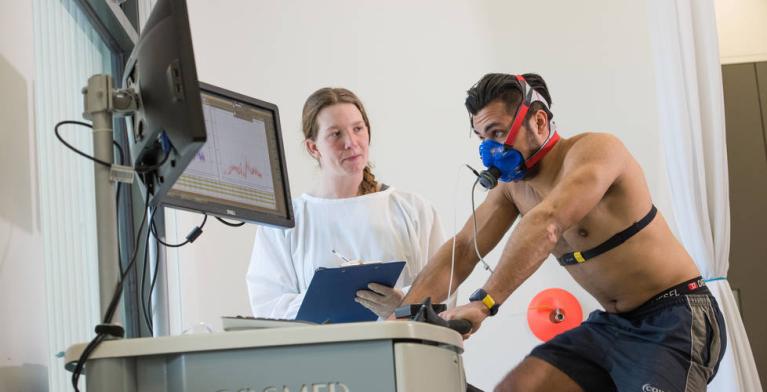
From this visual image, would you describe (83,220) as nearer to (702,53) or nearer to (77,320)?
(77,320)

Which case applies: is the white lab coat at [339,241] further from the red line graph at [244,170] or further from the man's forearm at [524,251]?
the red line graph at [244,170]

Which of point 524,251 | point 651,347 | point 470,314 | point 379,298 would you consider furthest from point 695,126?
point 470,314

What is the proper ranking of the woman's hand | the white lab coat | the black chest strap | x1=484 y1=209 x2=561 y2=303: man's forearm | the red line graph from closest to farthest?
the red line graph → x1=484 y1=209 x2=561 y2=303: man's forearm → the woman's hand → the black chest strap → the white lab coat

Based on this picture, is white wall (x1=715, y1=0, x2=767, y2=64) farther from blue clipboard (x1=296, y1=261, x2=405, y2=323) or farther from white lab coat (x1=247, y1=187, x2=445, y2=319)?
blue clipboard (x1=296, y1=261, x2=405, y2=323)

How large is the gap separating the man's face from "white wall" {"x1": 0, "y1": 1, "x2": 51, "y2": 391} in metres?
1.31

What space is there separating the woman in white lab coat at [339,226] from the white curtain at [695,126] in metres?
1.65

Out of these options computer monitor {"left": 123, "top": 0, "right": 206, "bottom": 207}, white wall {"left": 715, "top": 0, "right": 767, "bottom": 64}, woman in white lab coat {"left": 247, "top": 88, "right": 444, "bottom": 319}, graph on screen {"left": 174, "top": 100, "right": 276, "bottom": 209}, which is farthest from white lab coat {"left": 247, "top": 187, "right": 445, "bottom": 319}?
white wall {"left": 715, "top": 0, "right": 767, "bottom": 64}

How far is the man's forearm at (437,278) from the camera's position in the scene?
2.73 meters

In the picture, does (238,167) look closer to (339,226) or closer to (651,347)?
(339,226)

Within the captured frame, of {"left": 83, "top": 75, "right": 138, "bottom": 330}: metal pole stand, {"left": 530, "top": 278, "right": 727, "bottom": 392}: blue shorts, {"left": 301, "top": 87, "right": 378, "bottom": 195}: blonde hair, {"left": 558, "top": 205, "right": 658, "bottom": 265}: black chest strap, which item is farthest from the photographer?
{"left": 301, "top": 87, "right": 378, "bottom": 195}: blonde hair

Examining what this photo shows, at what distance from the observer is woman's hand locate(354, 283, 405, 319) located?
2.58m

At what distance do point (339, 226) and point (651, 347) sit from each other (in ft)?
3.34

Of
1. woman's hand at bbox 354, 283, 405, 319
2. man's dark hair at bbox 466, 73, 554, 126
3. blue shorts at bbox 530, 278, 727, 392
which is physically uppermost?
man's dark hair at bbox 466, 73, 554, 126

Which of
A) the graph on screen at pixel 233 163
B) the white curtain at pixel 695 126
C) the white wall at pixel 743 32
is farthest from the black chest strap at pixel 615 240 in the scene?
the white wall at pixel 743 32
